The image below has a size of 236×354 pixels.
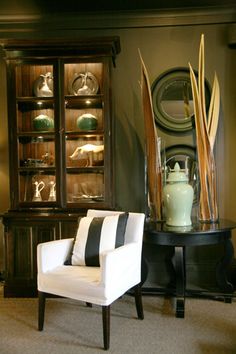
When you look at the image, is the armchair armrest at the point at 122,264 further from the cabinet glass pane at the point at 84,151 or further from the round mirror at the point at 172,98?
the round mirror at the point at 172,98

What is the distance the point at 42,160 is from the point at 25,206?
0.47 m

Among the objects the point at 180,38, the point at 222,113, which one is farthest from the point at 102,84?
the point at 222,113

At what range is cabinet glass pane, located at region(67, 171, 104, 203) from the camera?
3.25 meters

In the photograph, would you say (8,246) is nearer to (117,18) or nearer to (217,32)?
(117,18)

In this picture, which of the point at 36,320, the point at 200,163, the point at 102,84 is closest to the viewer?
the point at 36,320

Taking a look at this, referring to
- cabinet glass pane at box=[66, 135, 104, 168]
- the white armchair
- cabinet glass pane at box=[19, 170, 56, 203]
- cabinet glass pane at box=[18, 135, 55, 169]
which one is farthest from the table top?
cabinet glass pane at box=[18, 135, 55, 169]

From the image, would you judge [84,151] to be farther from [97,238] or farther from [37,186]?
[97,238]

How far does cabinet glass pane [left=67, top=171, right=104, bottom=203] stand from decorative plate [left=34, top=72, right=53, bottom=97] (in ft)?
2.70

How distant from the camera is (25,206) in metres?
3.21

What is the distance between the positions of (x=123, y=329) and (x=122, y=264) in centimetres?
49

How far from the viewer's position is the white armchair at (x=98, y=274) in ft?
7.17

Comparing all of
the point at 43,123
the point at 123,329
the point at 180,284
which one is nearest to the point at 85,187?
the point at 43,123

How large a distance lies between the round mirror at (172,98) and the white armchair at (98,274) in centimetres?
122

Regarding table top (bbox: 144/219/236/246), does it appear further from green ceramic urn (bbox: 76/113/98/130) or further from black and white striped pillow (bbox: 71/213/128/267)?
green ceramic urn (bbox: 76/113/98/130)
